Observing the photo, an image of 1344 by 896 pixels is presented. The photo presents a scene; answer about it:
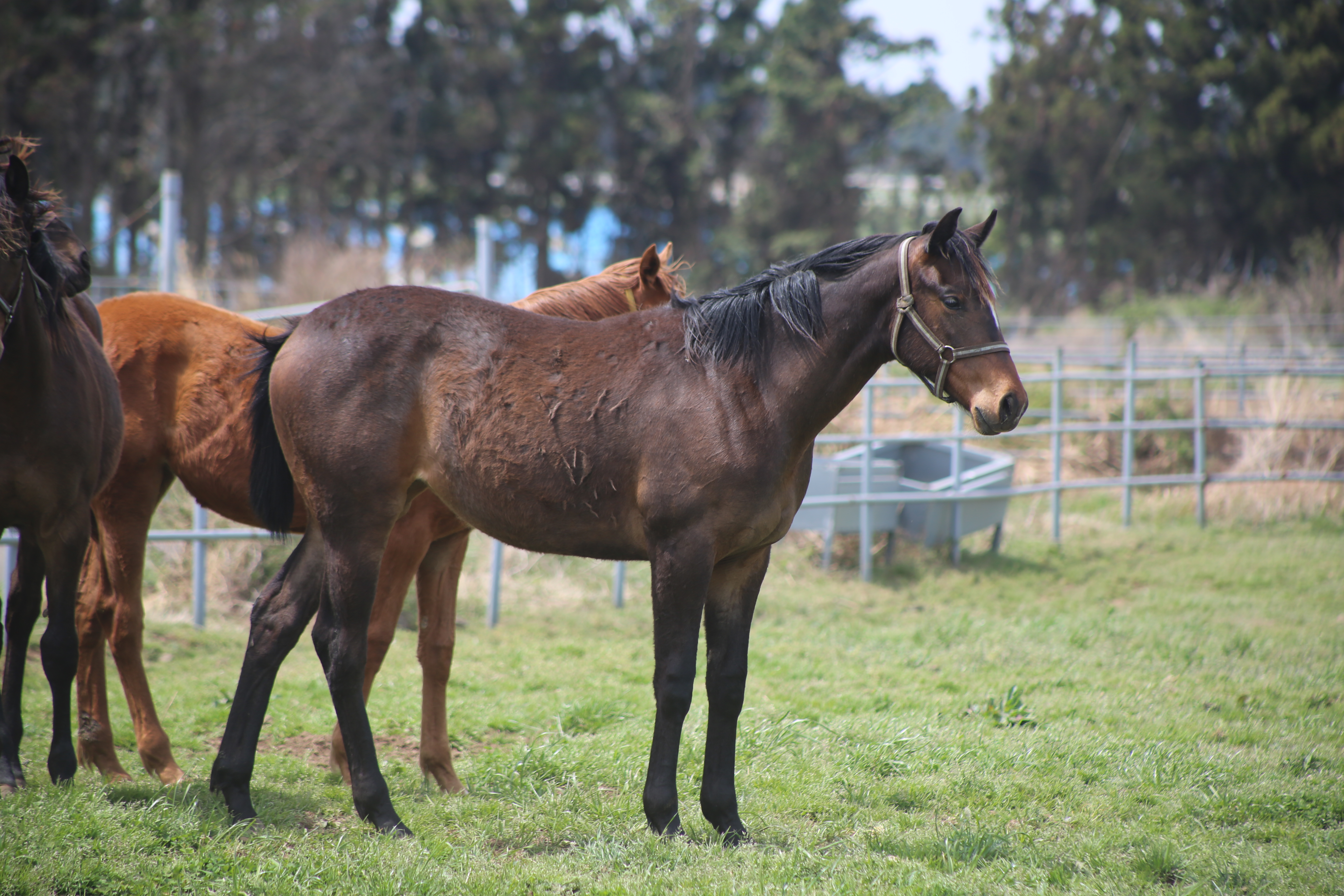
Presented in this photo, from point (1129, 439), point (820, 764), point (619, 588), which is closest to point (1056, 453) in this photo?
point (1129, 439)

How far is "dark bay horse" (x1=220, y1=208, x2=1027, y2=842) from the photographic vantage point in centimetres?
292

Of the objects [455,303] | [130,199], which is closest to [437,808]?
[455,303]

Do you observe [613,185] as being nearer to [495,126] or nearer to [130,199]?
[495,126]

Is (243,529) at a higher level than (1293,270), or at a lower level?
lower

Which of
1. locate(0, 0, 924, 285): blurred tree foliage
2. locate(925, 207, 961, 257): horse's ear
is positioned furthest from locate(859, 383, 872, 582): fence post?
locate(0, 0, 924, 285): blurred tree foliage

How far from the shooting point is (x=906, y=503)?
8438mm

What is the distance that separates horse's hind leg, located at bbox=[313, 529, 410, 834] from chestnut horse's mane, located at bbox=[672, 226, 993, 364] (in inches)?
48.1

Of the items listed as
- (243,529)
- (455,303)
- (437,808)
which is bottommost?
(437,808)

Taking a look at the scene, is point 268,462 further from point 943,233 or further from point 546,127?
point 546,127

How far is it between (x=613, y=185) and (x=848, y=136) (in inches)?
299

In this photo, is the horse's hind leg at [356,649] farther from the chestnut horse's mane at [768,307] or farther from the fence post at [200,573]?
the fence post at [200,573]

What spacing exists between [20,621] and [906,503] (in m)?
6.65

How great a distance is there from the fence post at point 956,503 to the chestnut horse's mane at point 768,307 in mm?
5118

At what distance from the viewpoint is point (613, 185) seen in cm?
2970
